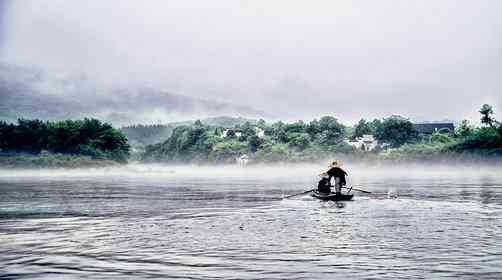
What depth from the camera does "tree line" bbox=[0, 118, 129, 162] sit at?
150 m

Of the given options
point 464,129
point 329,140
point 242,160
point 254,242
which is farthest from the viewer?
point 242,160

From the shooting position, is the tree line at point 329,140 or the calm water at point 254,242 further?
the tree line at point 329,140

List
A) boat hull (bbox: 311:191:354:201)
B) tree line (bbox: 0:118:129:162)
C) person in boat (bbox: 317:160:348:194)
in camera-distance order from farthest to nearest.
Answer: tree line (bbox: 0:118:129:162), person in boat (bbox: 317:160:348:194), boat hull (bbox: 311:191:354:201)

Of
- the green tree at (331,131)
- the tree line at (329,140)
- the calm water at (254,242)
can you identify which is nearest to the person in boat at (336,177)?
the calm water at (254,242)

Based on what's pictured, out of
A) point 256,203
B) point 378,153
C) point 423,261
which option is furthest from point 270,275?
point 378,153

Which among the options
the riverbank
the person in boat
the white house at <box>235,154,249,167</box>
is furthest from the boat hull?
the white house at <box>235,154,249,167</box>

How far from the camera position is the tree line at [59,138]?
150 metres

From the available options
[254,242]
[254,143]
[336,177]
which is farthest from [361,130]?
[254,242]

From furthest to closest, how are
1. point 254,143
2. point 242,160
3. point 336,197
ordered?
point 254,143 < point 242,160 < point 336,197

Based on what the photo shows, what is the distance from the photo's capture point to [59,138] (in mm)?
151500

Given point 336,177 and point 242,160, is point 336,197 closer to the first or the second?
point 336,177

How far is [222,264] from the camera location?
16266mm

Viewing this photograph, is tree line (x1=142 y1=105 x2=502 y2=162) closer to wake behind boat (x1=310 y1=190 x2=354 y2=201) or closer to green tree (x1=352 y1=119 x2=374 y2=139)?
green tree (x1=352 y1=119 x2=374 y2=139)

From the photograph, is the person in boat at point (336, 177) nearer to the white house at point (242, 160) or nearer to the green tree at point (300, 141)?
the green tree at point (300, 141)
